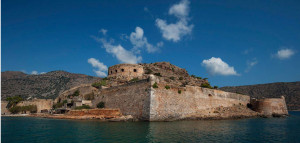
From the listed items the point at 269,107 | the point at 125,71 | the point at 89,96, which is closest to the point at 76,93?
the point at 89,96

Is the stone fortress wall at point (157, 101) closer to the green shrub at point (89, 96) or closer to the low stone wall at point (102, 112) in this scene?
the low stone wall at point (102, 112)

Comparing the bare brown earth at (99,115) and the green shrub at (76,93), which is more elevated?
the green shrub at (76,93)

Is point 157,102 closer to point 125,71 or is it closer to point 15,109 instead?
point 125,71

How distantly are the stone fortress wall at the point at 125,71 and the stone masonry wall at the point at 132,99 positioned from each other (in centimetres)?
1093

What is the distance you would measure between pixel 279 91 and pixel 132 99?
78.7m

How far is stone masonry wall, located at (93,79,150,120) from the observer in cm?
1839

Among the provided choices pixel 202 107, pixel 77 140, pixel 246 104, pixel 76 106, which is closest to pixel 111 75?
pixel 76 106

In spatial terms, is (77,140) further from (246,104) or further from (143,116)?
(246,104)

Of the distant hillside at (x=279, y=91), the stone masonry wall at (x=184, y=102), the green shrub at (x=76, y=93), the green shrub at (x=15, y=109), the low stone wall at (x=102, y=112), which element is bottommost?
the green shrub at (x=15, y=109)

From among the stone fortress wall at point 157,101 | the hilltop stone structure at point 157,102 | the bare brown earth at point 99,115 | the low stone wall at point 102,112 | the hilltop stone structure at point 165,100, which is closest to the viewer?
the stone fortress wall at point 157,101

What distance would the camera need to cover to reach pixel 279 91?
79.2 m

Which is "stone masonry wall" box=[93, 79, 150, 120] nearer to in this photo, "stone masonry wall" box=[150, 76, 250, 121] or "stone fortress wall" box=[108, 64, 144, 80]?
"stone masonry wall" box=[150, 76, 250, 121]

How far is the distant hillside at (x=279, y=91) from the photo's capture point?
74688 millimetres

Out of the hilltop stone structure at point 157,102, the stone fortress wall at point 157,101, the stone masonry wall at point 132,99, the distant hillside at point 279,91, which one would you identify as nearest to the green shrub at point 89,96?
the hilltop stone structure at point 157,102
